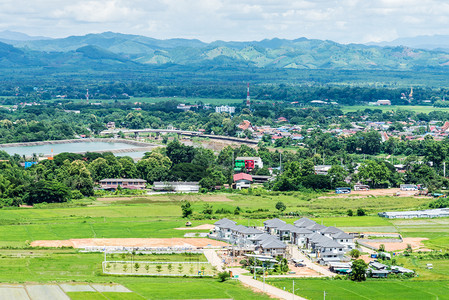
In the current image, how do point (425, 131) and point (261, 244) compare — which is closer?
point (261, 244)

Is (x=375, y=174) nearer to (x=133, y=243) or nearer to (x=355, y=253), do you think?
(x=355, y=253)

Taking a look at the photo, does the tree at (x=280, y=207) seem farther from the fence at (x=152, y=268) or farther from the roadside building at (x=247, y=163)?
the roadside building at (x=247, y=163)

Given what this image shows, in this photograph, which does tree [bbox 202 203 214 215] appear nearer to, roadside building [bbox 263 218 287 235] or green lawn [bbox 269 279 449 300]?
roadside building [bbox 263 218 287 235]

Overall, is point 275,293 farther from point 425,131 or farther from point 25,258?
point 425,131

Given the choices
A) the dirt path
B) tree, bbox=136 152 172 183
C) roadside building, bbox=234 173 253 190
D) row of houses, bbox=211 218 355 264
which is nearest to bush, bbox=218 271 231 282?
the dirt path

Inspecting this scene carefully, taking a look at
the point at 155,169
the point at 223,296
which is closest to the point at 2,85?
the point at 155,169
